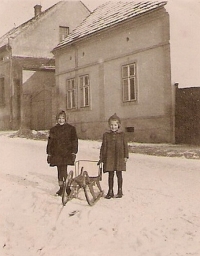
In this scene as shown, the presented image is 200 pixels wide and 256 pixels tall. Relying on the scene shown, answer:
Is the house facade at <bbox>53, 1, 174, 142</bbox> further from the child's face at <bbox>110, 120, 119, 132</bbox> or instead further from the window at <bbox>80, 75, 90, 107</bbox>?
the child's face at <bbox>110, 120, 119, 132</bbox>

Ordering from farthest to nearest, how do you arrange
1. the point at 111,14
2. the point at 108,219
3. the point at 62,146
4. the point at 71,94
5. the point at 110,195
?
the point at 71,94
the point at 111,14
the point at 62,146
the point at 110,195
the point at 108,219

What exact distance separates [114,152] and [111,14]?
9601mm

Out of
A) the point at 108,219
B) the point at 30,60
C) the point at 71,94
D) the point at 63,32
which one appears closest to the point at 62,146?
the point at 108,219

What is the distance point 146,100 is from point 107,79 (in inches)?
87.7

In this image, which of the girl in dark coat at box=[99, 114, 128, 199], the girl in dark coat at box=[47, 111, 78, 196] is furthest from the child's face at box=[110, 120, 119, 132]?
the girl in dark coat at box=[47, 111, 78, 196]

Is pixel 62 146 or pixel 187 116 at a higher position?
pixel 187 116

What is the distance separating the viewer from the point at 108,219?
12.3 ft

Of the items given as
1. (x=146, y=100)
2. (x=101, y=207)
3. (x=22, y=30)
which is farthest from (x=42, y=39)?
(x=101, y=207)

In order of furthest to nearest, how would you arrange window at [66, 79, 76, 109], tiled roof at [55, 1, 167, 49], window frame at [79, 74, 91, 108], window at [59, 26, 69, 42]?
window at [59, 26, 69, 42] < window at [66, 79, 76, 109] < window frame at [79, 74, 91, 108] < tiled roof at [55, 1, 167, 49]

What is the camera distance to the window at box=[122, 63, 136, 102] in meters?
11.6

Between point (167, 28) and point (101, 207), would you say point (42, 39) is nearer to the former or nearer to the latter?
point (167, 28)

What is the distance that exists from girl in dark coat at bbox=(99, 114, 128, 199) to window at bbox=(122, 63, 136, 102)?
7.00m

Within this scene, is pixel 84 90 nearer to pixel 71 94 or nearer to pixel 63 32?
pixel 71 94

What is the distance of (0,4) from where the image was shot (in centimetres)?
536
